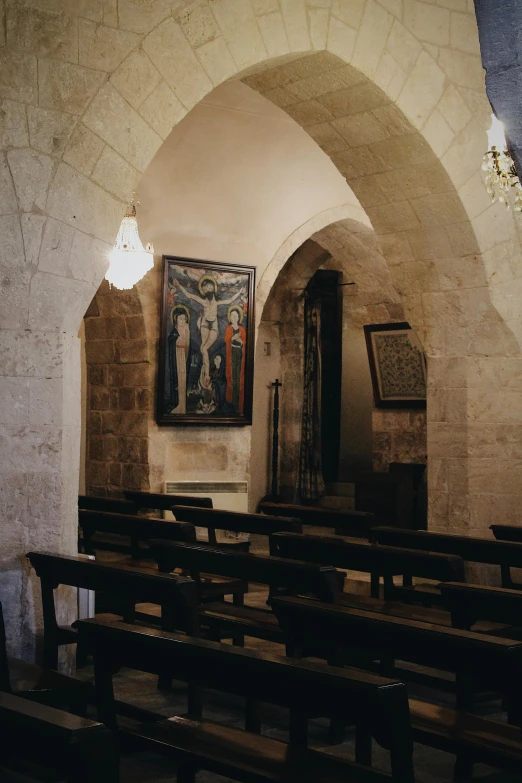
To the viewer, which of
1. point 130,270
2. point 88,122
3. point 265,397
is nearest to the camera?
point 88,122

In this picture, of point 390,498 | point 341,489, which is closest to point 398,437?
point 390,498

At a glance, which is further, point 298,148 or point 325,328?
point 325,328

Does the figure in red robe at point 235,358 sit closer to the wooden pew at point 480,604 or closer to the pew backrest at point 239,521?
the pew backrest at point 239,521

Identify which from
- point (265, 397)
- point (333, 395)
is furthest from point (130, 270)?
point (333, 395)

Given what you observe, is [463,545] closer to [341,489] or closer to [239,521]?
[239,521]

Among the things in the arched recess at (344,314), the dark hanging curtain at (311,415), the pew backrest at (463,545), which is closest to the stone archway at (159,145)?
the pew backrest at (463,545)

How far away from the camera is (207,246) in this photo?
310 inches

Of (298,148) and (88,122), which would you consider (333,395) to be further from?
(88,122)

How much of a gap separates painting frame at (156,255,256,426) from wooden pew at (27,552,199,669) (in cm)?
374

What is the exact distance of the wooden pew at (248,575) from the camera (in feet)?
11.3

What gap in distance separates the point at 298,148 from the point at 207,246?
3.67 feet

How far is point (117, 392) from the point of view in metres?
7.96

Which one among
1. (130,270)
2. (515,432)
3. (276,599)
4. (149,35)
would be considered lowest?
(276,599)

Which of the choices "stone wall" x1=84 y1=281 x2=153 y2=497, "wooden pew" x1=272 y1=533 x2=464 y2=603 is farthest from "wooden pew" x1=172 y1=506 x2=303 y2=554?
"stone wall" x1=84 y1=281 x2=153 y2=497
